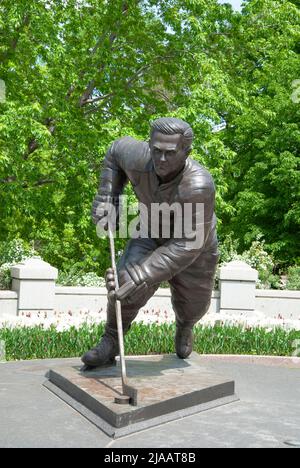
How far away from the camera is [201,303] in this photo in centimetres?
550

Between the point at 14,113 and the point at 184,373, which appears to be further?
the point at 14,113

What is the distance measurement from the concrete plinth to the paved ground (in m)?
0.06

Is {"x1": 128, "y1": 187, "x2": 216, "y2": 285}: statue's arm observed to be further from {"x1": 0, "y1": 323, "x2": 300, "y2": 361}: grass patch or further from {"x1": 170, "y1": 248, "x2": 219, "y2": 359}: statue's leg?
{"x1": 0, "y1": 323, "x2": 300, "y2": 361}: grass patch

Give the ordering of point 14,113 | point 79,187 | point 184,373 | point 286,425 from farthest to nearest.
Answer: point 79,187, point 14,113, point 184,373, point 286,425

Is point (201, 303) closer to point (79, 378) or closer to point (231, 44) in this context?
point (79, 378)

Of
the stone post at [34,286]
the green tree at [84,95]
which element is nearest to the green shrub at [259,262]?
the green tree at [84,95]

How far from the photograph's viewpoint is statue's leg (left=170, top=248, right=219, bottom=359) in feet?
17.5

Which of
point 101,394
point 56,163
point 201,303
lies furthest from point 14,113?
point 101,394

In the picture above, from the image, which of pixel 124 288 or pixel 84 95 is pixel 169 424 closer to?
pixel 124 288

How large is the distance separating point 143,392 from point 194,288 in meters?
1.21

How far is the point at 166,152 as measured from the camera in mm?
4633

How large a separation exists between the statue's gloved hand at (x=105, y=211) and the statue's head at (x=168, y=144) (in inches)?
25.9

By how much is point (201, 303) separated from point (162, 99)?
497 inches

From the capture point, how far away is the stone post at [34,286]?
10.4m
